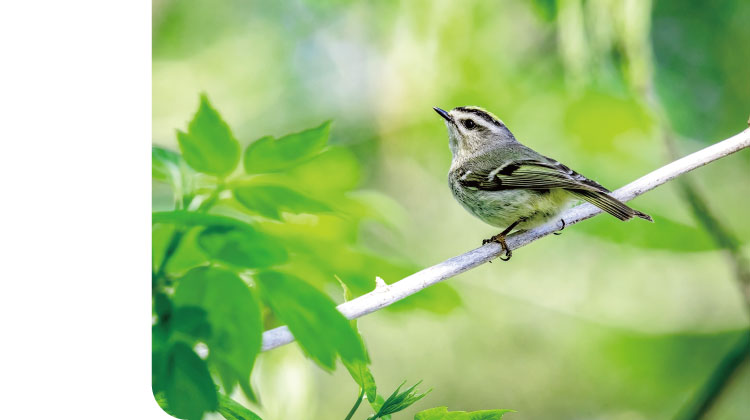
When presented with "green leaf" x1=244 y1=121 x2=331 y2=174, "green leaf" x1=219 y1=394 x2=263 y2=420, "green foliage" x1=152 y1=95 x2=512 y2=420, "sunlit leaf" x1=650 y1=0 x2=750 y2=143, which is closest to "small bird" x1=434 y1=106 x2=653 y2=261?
"sunlit leaf" x1=650 y1=0 x2=750 y2=143

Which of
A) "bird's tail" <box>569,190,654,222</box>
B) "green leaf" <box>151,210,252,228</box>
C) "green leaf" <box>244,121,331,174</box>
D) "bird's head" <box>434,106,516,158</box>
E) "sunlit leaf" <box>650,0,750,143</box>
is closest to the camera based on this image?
"green leaf" <box>151,210,252,228</box>

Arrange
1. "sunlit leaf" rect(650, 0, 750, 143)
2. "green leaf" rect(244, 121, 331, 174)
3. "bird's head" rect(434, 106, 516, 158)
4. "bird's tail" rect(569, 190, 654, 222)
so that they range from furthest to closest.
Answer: "bird's head" rect(434, 106, 516, 158)
"sunlit leaf" rect(650, 0, 750, 143)
"bird's tail" rect(569, 190, 654, 222)
"green leaf" rect(244, 121, 331, 174)

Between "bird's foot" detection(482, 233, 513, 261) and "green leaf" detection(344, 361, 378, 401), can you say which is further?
"bird's foot" detection(482, 233, 513, 261)

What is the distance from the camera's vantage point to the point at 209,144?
0.93m

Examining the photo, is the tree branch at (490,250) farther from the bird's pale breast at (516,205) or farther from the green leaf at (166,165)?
the green leaf at (166,165)

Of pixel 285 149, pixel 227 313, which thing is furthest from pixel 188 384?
pixel 285 149

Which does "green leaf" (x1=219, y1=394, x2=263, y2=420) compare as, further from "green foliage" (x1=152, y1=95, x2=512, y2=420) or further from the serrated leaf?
the serrated leaf

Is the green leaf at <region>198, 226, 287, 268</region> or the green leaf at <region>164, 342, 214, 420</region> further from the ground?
the green leaf at <region>198, 226, 287, 268</region>

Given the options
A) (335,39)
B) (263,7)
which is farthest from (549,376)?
(263,7)

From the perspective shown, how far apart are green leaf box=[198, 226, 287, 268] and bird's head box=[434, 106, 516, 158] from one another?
2.38ft

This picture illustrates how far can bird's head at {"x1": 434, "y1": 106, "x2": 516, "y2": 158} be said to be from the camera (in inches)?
56.7

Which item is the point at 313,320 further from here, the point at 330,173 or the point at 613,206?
the point at 613,206

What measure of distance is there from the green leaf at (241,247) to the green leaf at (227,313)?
0.09ft
